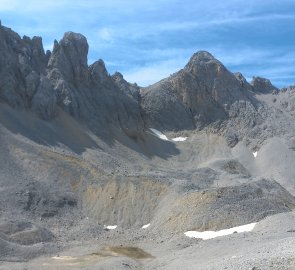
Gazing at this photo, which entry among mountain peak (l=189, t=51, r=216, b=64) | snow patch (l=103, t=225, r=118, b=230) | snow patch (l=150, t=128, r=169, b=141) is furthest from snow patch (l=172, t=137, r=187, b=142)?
snow patch (l=103, t=225, r=118, b=230)

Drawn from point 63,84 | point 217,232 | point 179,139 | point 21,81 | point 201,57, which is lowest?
point 217,232

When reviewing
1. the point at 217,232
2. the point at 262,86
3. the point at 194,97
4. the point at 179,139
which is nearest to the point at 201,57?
the point at 194,97

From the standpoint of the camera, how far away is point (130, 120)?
116125mm

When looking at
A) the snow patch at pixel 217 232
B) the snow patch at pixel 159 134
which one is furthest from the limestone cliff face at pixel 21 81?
the snow patch at pixel 217 232

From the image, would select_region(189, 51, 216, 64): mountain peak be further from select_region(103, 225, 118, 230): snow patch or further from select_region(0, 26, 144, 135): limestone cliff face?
select_region(103, 225, 118, 230): snow patch

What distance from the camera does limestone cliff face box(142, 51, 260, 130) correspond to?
126 meters

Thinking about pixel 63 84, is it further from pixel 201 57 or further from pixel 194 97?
pixel 201 57

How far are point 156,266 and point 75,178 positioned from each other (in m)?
31.6

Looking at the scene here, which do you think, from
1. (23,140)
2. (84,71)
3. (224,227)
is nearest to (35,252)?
(224,227)

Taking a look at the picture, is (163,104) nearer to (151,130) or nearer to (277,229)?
(151,130)

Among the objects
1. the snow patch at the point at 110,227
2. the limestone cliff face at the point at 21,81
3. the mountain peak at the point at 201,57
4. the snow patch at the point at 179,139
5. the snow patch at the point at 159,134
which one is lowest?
the snow patch at the point at 110,227

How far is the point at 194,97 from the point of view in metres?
129

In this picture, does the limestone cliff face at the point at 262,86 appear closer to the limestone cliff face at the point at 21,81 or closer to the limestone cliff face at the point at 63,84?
the limestone cliff face at the point at 63,84

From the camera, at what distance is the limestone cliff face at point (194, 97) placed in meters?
126
